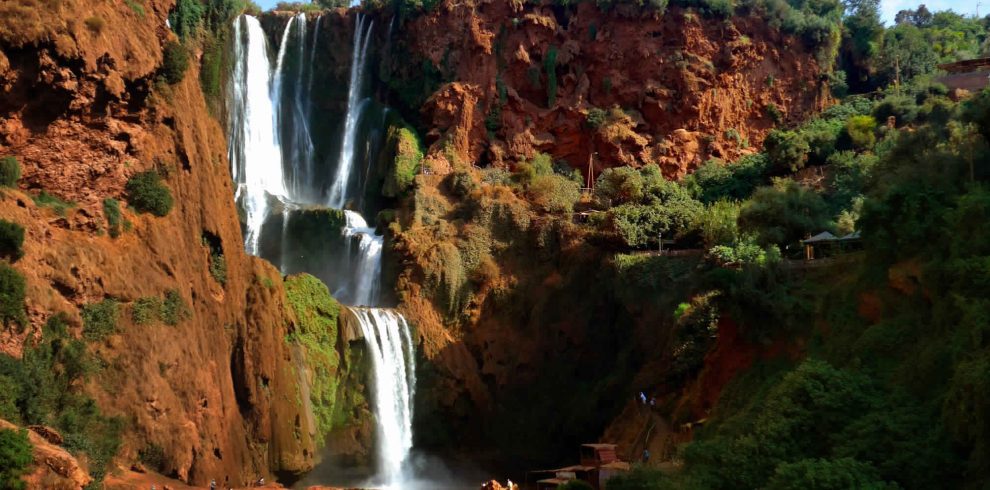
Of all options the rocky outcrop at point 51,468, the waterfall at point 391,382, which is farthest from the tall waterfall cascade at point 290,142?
the rocky outcrop at point 51,468

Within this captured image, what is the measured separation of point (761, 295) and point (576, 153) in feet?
91.2

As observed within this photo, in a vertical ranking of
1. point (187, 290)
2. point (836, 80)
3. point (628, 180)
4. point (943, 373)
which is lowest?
point (943, 373)

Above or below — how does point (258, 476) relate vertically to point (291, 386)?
below

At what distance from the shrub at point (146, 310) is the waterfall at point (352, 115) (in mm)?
28203

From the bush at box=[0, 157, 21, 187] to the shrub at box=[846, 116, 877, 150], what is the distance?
143 feet

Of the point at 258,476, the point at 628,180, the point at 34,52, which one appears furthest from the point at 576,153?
the point at 34,52

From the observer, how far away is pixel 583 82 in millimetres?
63750

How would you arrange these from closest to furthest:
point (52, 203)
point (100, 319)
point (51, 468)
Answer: point (51, 468)
point (100, 319)
point (52, 203)

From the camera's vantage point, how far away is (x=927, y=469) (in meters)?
23.3

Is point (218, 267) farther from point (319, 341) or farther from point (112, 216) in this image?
point (319, 341)

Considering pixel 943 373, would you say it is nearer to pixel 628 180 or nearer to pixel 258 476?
pixel 258 476

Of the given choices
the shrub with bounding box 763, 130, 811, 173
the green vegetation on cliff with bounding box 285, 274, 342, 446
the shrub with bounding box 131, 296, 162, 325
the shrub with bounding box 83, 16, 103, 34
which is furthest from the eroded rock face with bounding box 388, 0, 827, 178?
the shrub with bounding box 131, 296, 162, 325

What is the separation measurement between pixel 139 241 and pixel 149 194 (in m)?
1.75

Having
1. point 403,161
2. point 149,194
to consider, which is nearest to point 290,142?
point 403,161
